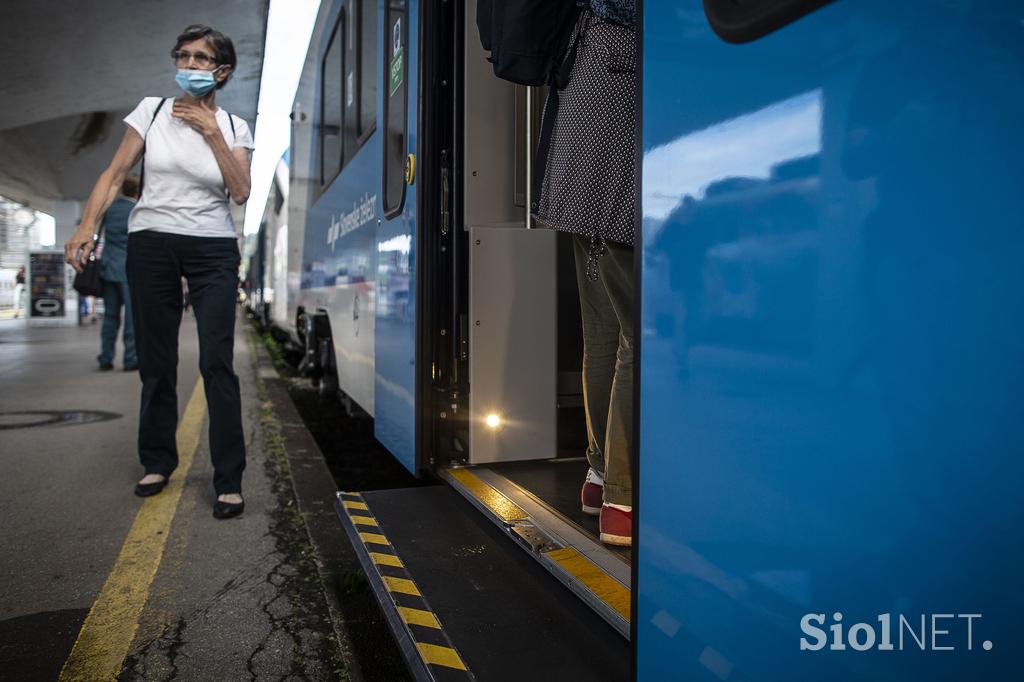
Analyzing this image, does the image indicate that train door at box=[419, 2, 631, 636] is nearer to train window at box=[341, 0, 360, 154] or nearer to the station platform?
the station platform

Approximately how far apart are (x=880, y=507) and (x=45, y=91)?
20.6m

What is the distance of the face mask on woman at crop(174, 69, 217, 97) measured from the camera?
2.90m

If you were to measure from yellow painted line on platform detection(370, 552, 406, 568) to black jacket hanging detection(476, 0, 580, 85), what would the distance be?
1327mm

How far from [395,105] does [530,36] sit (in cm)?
120

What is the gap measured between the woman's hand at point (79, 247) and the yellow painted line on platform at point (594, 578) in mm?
2205

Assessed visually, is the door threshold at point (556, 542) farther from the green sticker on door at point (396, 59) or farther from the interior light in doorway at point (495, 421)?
the green sticker on door at point (396, 59)

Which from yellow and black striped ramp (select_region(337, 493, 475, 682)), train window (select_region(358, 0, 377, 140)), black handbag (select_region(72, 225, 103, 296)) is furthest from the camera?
black handbag (select_region(72, 225, 103, 296))

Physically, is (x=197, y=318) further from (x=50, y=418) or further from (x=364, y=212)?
(x=50, y=418)

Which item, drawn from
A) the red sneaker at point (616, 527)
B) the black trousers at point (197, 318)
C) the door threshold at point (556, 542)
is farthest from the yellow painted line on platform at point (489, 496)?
the black trousers at point (197, 318)

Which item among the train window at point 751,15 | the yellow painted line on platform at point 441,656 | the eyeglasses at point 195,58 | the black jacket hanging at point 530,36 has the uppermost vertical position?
the eyeglasses at point 195,58

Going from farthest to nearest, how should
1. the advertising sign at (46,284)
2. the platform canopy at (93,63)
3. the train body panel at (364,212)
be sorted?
the advertising sign at (46,284) < the platform canopy at (93,63) < the train body panel at (364,212)

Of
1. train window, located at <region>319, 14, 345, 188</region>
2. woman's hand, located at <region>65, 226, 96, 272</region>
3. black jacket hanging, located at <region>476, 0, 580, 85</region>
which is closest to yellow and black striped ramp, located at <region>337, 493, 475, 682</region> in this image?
black jacket hanging, located at <region>476, 0, 580, 85</region>

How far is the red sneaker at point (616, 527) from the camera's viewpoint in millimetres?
1953

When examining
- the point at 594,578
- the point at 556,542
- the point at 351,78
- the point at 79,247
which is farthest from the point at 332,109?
the point at 594,578
